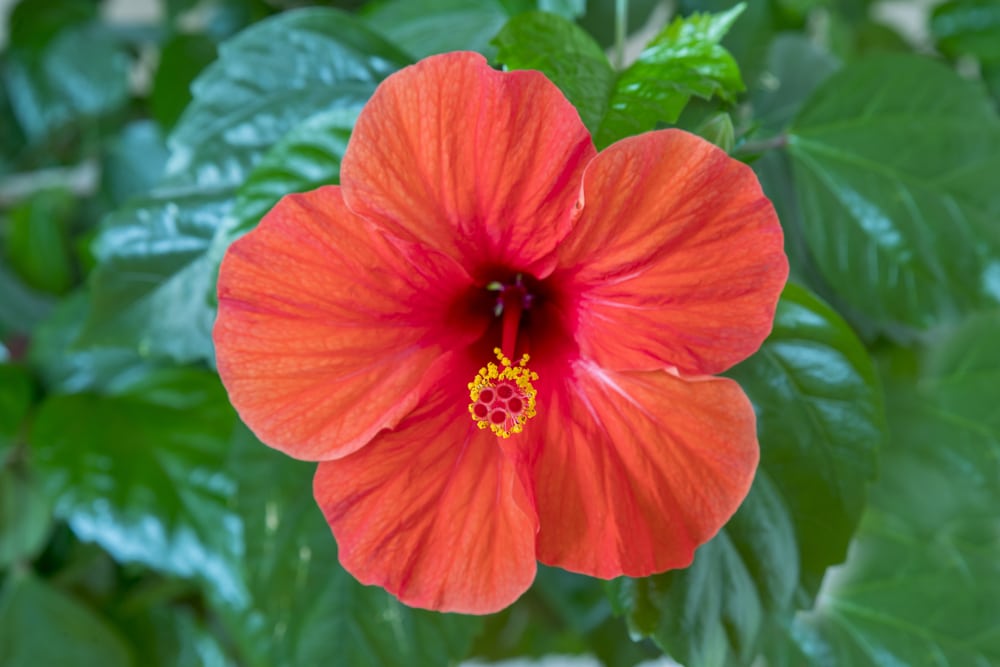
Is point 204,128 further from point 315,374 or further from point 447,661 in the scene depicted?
point 447,661

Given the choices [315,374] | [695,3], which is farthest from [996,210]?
[315,374]

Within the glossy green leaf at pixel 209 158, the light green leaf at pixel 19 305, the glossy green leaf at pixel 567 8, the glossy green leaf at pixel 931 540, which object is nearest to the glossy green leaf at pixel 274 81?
the glossy green leaf at pixel 209 158

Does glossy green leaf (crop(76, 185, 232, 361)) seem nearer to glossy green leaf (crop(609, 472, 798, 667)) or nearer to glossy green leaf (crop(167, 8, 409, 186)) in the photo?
glossy green leaf (crop(167, 8, 409, 186))

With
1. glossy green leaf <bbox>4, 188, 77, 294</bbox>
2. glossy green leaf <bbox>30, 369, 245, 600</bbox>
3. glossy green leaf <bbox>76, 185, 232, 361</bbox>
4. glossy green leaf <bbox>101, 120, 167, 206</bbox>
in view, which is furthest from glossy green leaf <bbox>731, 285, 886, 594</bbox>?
glossy green leaf <bbox>4, 188, 77, 294</bbox>

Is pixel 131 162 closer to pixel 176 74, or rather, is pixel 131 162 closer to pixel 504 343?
pixel 176 74

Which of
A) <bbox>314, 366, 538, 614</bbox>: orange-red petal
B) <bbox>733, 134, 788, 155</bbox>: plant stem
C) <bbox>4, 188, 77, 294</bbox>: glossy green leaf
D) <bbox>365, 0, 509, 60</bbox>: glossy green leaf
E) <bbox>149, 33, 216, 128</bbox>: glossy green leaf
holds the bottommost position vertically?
<bbox>4, 188, 77, 294</bbox>: glossy green leaf

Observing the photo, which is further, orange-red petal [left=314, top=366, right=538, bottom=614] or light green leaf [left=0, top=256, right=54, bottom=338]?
light green leaf [left=0, top=256, right=54, bottom=338]

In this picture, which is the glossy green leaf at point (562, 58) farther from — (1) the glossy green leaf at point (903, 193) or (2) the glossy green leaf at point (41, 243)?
(2) the glossy green leaf at point (41, 243)

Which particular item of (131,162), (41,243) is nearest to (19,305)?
(41,243)
